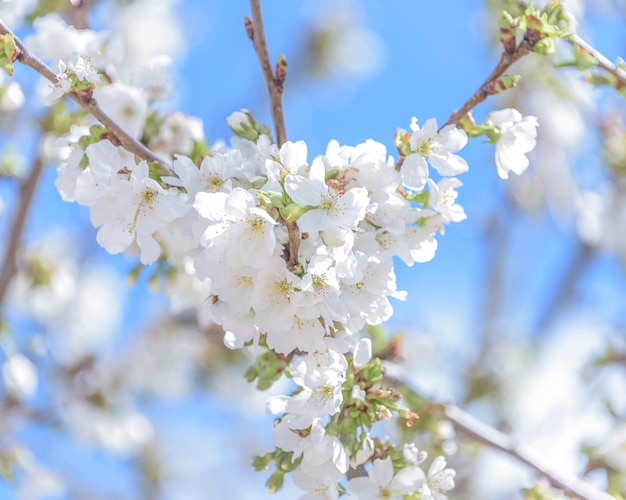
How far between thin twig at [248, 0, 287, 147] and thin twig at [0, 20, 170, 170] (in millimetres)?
292

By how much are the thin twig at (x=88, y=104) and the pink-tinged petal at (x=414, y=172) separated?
515 mm

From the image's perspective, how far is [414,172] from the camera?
56.2 inches

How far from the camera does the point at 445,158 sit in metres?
1.47

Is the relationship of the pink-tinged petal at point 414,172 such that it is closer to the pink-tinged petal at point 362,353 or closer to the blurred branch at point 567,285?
the pink-tinged petal at point 362,353

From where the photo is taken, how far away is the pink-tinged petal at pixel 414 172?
4.66 ft

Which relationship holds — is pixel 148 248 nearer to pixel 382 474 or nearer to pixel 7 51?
pixel 7 51

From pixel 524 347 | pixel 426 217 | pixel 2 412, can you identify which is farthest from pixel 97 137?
pixel 524 347

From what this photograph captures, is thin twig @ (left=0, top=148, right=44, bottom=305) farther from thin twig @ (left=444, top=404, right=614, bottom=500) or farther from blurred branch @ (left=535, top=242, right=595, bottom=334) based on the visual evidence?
blurred branch @ (left=535, top=242, right=595, bottom=334)

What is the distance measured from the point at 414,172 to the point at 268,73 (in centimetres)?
45

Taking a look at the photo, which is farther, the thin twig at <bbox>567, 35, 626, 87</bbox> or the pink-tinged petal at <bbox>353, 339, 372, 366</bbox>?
the thin twig at <bbox>567, 35, 626, 87</bbox>

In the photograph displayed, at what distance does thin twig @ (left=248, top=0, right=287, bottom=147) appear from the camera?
1610 millimetres

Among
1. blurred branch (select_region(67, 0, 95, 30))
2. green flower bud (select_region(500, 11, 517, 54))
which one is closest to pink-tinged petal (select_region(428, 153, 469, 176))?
green flower bud (select_region(500, 11, 517, 54))

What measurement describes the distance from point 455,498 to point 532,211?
2144 mm

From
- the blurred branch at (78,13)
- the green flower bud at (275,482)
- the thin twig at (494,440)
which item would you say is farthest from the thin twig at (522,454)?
the blurred branch at (78,13)
